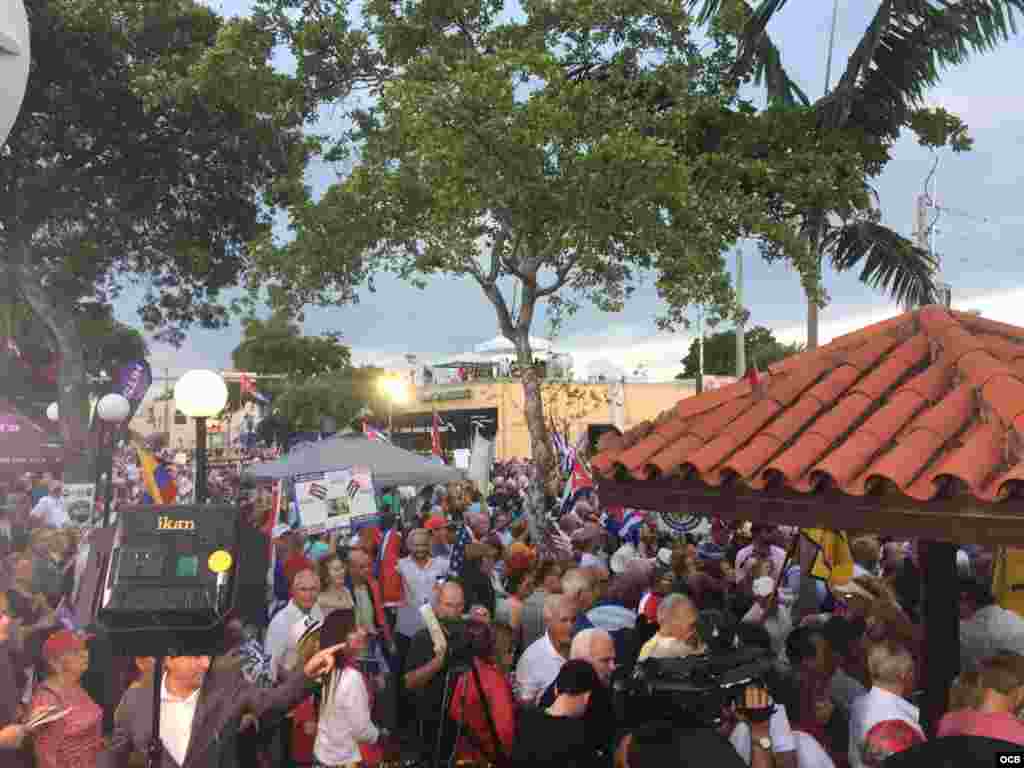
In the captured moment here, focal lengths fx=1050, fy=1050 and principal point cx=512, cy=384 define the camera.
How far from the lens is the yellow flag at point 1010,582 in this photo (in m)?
7.53

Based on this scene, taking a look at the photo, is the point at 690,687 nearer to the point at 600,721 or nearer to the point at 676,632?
the point at 600,721

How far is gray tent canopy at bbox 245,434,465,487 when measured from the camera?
15.0 metres

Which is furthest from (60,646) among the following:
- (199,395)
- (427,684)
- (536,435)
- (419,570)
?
(536,435)

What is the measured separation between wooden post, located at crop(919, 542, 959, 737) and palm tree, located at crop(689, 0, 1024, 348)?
726cm

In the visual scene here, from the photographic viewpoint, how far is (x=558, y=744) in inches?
177

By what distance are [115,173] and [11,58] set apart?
748 inches

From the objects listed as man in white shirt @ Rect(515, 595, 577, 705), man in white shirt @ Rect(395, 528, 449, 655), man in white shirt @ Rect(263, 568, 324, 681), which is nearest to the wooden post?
man in white shirt @ Rect(515, 595, 577, 705)

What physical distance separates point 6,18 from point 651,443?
3410 mm

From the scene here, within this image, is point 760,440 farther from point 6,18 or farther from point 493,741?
point 6,18

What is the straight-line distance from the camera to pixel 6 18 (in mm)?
4504

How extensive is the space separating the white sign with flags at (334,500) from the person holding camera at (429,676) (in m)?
6.06

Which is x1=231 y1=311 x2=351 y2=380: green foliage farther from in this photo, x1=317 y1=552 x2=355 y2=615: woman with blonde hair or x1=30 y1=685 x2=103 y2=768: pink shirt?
x1=30 y1=685 x2=103 y2=768: pink shirt

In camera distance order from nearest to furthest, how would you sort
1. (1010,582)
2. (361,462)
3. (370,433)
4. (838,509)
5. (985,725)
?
(985,725), (838,509), (1010,582), (361,462), (370,433)

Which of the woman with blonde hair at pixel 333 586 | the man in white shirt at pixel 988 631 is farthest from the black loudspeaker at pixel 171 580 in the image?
the man in white shirt at pixel 988 631
